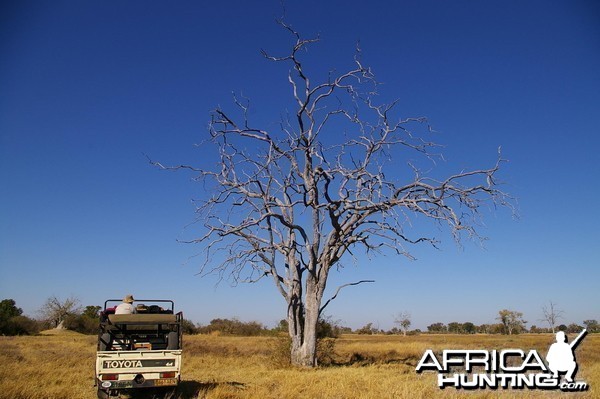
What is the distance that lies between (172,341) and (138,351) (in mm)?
928

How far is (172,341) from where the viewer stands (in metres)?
11.2

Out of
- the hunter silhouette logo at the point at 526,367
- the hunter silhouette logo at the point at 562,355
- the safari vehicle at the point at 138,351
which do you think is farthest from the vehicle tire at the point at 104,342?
the hunter silhouette logo at the point at 562,355

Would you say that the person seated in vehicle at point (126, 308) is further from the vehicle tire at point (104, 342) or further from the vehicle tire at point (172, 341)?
the vehicle tire at point (172, 341)

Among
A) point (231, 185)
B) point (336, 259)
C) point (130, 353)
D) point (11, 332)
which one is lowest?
point (11, 332)

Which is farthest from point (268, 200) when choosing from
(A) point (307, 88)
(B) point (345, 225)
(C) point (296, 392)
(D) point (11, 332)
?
(D) point (11, 332)

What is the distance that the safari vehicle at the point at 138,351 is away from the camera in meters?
10.2

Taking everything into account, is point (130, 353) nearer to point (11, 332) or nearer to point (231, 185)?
point (231, 185)

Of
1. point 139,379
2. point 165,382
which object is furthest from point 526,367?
point 139,379

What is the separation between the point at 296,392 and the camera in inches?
463

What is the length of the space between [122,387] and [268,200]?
946 cm

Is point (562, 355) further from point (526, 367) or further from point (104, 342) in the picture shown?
point (104, 342)

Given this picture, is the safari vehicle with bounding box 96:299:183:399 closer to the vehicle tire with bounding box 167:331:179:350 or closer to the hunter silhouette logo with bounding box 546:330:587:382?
the vehicle tire with bounding box 167:331:179:350

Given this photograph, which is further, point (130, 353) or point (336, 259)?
point (336, 259)

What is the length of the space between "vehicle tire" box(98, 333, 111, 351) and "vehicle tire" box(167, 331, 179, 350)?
132 cm
